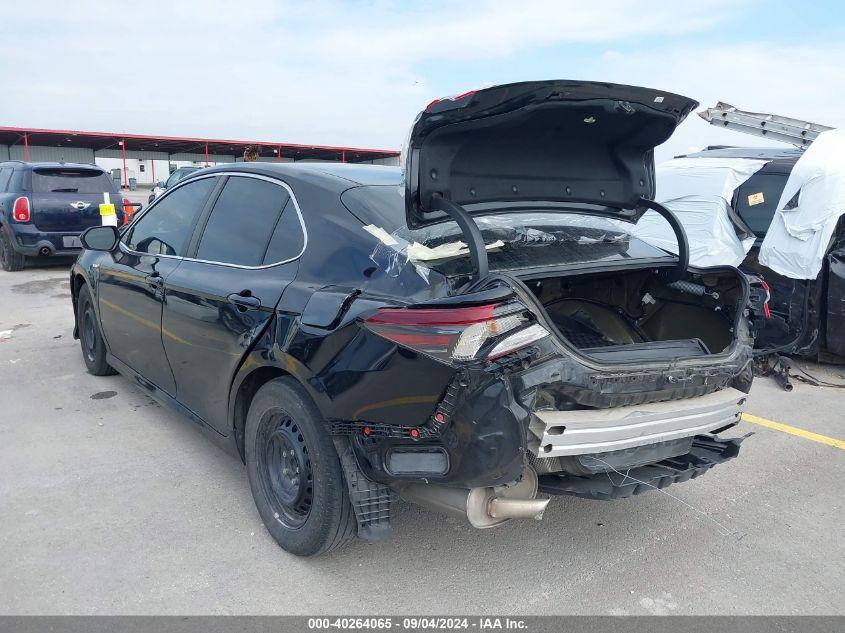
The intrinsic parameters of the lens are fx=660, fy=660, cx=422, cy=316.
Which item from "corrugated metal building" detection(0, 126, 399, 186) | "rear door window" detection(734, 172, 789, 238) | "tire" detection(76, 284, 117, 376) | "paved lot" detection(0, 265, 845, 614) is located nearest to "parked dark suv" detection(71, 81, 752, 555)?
"paved lot" detection(0, 265, 845, 614)

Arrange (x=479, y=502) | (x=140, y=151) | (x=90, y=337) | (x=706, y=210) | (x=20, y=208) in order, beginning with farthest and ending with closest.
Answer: (x=140, y=151), (x=20, y=208), (x=706, y=210), (x=90, y=337), (x=479, y=502)

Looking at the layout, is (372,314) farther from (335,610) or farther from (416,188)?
(335,610)

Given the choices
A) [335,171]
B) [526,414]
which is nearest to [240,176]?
[335,171]

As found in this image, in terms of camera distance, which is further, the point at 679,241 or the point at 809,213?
the point at 809,213

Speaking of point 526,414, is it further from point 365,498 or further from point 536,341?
point 365,498

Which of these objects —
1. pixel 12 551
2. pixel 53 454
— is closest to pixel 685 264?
pixel 12 551

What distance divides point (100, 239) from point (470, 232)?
9.89 feet

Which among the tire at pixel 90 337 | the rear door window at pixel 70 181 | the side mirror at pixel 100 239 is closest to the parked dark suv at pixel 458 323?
the side mirror at pixel 100 239

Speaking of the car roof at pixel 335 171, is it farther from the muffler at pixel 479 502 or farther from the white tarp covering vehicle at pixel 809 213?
the white tarp covering vehicle at pixel 809 213

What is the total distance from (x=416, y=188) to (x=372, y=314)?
0.62 m

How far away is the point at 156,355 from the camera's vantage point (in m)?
3.83

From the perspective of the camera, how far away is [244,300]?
9.65 ft

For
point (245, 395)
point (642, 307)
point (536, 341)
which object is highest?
point (536, 341)

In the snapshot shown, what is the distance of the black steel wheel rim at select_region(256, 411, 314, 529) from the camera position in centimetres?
271
